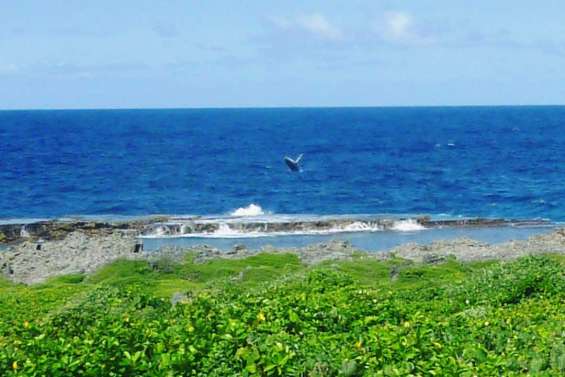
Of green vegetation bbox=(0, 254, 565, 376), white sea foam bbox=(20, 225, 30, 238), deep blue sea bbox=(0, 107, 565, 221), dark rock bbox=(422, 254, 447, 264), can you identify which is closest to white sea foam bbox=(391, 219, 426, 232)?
deep blue sea bbox=(0, 107, 565, 221)

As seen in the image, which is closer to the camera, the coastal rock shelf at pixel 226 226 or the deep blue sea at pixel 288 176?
the coastal rock shelf at pixel 226 226

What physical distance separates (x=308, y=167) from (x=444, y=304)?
9291cm

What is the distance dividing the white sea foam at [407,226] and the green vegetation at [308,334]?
42448mm

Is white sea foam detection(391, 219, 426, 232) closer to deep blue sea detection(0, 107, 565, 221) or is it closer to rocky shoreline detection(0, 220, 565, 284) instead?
deep blue sea detection(0, 107, 565, 221)

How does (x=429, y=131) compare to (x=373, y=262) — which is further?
(x=429, y=131)

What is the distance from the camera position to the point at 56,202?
85.8 m

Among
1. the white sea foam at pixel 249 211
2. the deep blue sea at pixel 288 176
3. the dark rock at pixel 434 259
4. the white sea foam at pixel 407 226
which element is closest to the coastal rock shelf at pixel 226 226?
the white sea foam at pixel 407 226

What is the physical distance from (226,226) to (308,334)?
51750 mm

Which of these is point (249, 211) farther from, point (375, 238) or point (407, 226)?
point (375, 238)

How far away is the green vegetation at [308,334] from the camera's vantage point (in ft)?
39.5

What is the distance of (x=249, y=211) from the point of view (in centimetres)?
7825

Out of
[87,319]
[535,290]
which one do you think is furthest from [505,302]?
[87,319]

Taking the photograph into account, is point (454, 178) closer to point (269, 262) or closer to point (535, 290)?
point (269, 262)

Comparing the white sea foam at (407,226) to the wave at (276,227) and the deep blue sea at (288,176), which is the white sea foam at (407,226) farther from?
the deep blue sea at (288,176)
